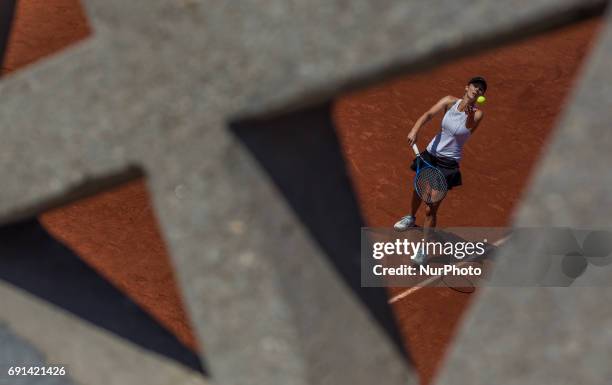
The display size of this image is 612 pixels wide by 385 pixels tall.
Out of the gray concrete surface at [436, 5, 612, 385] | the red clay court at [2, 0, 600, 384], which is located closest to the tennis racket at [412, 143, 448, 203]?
the red clay court at [2, 0, 600, 384]

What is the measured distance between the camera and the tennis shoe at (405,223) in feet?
25.5

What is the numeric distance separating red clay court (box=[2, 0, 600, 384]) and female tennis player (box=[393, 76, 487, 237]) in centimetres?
78

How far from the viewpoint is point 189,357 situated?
3.64m

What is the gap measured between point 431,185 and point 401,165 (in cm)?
138

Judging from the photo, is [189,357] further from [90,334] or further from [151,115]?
[151,115]

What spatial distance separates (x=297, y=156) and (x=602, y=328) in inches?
59.4

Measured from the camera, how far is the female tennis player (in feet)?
21.9

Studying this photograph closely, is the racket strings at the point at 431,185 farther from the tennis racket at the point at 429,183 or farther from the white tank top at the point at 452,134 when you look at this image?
the white tank top at the point at 452,134

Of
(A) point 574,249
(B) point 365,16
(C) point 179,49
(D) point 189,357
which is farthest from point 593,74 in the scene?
(D) point 189,357

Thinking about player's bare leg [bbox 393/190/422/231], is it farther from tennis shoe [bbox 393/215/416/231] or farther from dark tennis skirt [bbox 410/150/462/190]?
dark tennis skirt [bbox 410/150/462/190]

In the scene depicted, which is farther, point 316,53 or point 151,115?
point 151,115

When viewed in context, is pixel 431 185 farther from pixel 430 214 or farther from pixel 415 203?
pixel 430 214

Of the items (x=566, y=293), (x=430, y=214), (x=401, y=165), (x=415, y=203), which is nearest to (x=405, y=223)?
(x=415, y=203)

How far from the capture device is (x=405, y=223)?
7.78 meters
